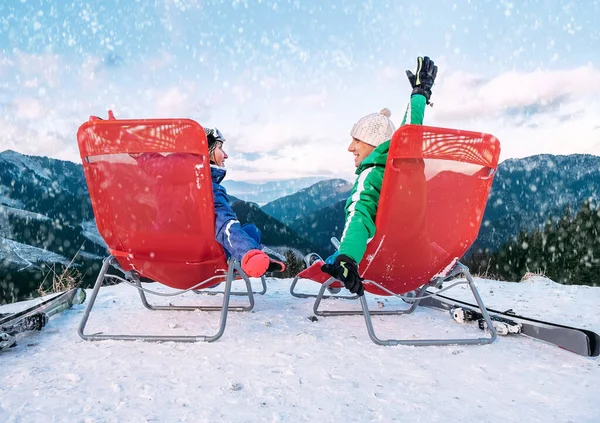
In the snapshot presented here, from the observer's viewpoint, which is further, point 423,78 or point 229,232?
point 423,78

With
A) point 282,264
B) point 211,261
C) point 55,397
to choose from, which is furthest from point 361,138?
point 55,397

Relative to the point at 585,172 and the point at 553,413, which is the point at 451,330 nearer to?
the point at 553,413

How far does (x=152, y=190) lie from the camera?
8.73ft

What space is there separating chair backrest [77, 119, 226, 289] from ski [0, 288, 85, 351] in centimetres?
61

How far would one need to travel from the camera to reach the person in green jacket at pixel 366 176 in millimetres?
2346

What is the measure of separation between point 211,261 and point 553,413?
2022 mm

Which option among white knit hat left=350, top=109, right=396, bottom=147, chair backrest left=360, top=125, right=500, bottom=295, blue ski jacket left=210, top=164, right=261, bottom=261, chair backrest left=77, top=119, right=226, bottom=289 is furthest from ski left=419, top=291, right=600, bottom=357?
chair backrest left=77, top=119, right=226, bottom=289

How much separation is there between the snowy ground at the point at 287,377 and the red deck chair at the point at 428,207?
306 mm

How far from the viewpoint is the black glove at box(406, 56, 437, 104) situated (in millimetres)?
3057

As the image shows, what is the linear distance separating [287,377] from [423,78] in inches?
87.8

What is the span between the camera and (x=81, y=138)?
2609 millimetres

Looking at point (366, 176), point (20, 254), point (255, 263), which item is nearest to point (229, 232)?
point (255, 263)

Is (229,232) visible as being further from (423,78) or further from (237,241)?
(423,78)

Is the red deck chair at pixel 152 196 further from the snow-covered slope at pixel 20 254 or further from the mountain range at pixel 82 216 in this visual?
the snow-covered slope at pixel 20 254
